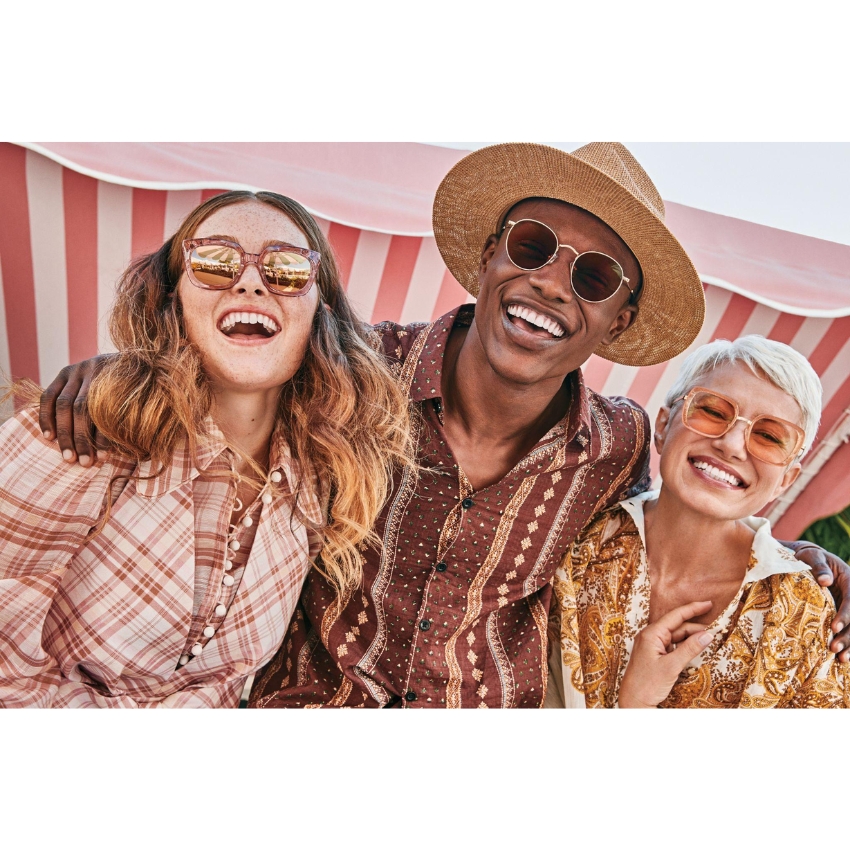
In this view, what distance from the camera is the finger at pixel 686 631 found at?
2.56 meters

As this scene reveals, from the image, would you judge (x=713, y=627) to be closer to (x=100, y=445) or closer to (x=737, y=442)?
(x=737, y=442)

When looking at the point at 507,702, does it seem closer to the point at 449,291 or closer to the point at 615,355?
the point at 615,355

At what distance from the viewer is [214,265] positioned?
7.41ft

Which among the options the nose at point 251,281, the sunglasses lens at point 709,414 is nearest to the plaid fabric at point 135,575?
the nose at point 251,281

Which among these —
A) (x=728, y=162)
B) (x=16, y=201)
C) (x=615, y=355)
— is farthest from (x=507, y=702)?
(x=16, y=201)

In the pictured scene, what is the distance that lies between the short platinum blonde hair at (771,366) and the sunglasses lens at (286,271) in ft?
4.22

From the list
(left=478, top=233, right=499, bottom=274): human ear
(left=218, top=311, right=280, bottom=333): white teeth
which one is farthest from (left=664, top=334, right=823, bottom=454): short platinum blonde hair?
(left=218, top=311, right=280, bottom=333): white teeth

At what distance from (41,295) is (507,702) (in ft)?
6.67

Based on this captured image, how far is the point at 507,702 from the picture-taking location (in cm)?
260

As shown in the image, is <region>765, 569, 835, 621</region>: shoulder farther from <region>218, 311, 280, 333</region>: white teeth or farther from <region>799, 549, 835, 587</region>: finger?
<region>218, 311, 280, 333</region>: white teeth

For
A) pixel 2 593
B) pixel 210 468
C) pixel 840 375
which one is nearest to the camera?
pixel 2 593

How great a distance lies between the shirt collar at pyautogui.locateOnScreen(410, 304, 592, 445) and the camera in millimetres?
2494

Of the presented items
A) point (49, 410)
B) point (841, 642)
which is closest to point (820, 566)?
point (841, 642)

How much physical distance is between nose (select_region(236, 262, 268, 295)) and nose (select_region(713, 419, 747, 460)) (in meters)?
1.51
